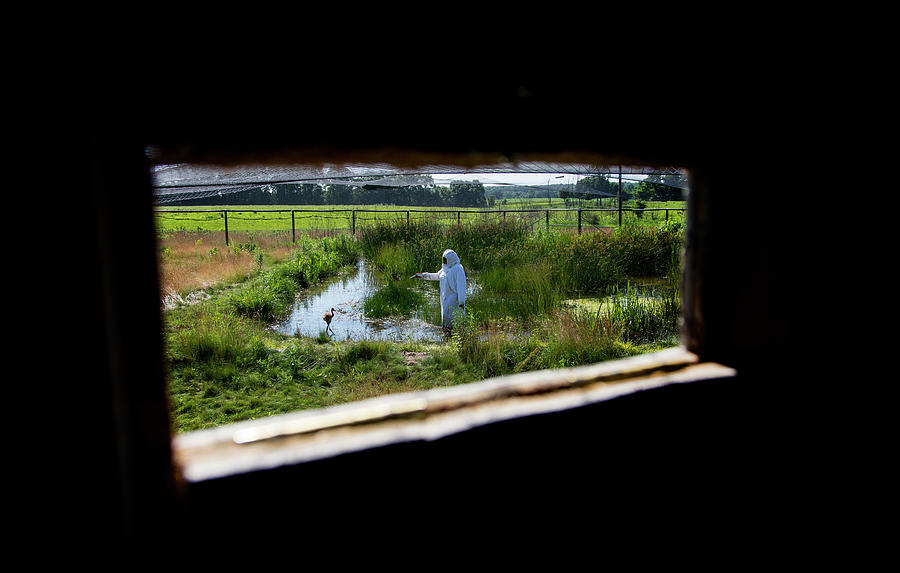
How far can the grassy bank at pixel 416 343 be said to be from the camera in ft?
15.3

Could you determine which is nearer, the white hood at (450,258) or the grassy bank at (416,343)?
the grassy bank at (416,343)

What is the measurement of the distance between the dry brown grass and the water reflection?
197cm

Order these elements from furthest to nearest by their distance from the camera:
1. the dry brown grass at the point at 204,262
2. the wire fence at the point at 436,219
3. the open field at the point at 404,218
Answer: the open field at the point at 404,218
the wire fence at the point at 436,219
the dry brown grass at the point at 204,262

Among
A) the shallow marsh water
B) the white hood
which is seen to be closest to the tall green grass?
the shallow marsh water

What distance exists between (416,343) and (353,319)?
6.23 feet

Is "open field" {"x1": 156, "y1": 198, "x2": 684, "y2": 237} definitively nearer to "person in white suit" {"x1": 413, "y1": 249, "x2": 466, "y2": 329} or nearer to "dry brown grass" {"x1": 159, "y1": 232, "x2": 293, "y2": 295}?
"dry brown grass" {"x1": 159, "y1": 232, "x2": 293, "y2": 295}

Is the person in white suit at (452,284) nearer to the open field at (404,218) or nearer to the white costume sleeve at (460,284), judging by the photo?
the white costume sleeve at (460,284)

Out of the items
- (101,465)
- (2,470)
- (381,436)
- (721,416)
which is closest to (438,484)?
(381,436)

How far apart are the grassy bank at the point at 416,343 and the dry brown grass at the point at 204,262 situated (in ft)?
1.98

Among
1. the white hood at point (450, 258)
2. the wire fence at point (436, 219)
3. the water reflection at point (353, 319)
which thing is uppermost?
the wire fence at point (436, 219)

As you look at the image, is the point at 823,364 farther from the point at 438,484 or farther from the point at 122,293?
the point at 122,293

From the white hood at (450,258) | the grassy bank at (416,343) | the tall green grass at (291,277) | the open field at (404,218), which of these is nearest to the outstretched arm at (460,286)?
the white hood at (450,258)

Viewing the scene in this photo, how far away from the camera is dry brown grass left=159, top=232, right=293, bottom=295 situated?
903cm

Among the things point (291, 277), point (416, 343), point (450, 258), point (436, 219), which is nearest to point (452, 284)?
point (450, 258)
